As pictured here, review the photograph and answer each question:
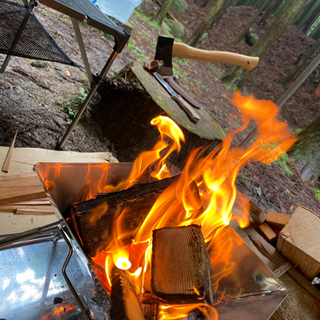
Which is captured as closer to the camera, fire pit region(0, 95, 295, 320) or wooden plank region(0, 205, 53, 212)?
fire pit region(0, 95, 295, 320)

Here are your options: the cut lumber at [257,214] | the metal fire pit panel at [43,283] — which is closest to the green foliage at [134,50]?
the cut lumber at [257,214]

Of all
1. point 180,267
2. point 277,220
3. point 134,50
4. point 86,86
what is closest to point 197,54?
point 86,86

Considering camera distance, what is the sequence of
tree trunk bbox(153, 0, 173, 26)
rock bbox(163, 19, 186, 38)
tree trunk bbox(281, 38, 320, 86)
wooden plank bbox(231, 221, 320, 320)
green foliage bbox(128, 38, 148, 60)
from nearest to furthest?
wooden plank bbox(231, 221, 320, 320), green foliage bbox(128, 38, 148, 60), tree trunk bbox(153, 0, 173, 26), tree trunk bbox(281, 38, 320, 86), rock bbox(163, 19, 186, 38)

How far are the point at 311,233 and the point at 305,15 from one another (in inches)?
782

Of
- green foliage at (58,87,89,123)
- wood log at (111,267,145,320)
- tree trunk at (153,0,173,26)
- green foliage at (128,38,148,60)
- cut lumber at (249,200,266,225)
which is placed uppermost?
tree trunk at (153,0,173,26)

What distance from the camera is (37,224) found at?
1.61 meters

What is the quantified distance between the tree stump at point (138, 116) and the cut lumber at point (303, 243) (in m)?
1.13

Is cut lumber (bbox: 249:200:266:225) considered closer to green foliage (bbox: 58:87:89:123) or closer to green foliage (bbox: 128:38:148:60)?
green foliage (bbox: 58:87:89:123)

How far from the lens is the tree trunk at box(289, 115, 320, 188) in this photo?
502 cm

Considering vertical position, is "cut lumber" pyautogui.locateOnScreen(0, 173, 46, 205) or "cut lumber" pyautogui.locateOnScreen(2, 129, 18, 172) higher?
"cut lumber" pyautogui.locateOnScreen(0, 173, 46, 205)

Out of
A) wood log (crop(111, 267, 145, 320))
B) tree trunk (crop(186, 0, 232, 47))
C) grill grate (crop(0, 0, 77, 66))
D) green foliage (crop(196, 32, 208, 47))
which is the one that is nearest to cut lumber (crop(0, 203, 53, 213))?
wood log (crop(111, 267, 145, 320))

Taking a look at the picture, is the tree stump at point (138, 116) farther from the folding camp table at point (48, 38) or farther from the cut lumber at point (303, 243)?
the cut lumber at point (303, 243)

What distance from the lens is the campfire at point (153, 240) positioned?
1.18m

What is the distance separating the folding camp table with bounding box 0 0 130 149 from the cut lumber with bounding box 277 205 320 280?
6.78 feet
